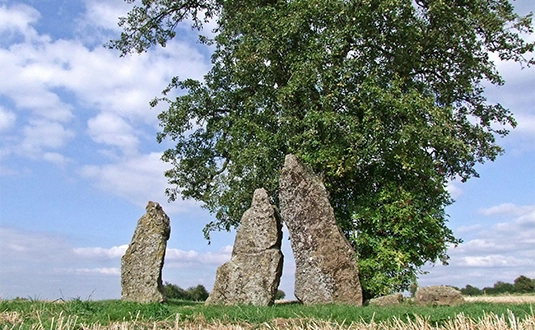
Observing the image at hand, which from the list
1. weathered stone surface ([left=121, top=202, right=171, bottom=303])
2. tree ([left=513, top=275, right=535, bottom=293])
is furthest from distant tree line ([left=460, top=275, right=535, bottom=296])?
weathered stone surface ([left=121, top=202, right=171, bottom=303])

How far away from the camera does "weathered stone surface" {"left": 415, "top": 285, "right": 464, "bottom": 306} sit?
43.9ft

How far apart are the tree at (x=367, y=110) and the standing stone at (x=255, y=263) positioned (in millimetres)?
2393

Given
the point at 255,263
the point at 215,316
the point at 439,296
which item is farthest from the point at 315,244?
the point at 215,316

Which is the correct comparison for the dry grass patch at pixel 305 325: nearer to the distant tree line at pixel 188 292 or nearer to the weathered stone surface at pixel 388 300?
the weathered stone surface at pixel 388 300

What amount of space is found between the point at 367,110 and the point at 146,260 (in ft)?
25.3

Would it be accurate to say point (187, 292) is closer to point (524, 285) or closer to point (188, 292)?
point (188, 292)

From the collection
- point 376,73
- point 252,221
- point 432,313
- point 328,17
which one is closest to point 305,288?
point 252,221

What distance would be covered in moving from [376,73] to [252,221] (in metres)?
6.12

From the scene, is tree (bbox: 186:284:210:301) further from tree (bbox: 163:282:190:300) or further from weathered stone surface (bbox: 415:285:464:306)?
weathered stone surface (bbox: 415:285:464:306)

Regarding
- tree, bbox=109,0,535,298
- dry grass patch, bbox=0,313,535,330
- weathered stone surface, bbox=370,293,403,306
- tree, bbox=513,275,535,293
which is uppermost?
tree, bbox=109,0,535,298

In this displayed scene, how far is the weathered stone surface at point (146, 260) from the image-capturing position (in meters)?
15.2

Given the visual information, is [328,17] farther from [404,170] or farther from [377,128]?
[404,170]

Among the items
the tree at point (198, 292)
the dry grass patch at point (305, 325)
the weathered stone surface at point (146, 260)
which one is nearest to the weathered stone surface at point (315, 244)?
the weathered stone surface at point (146, 260)

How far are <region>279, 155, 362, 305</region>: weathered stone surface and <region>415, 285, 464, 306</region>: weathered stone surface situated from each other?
1609mm
